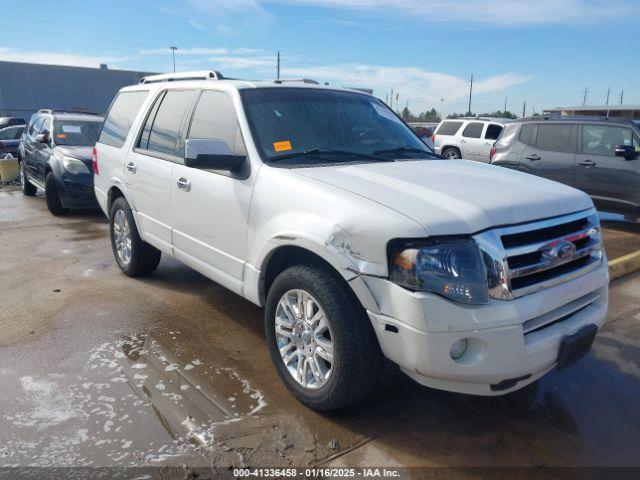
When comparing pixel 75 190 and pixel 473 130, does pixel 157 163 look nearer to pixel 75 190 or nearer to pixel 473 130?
pixel 75 190

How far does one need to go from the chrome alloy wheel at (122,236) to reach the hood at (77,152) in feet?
12.1

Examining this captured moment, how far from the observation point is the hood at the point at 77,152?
876 centimetres

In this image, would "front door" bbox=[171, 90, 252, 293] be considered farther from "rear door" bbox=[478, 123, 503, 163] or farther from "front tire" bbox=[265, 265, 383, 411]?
"rear door" bbox=[478, 123, 503, 163]

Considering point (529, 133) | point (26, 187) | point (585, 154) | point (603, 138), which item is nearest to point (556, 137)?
point (529, 133)

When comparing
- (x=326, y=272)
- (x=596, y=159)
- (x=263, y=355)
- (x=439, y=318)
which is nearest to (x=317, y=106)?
(x=326, y=272)

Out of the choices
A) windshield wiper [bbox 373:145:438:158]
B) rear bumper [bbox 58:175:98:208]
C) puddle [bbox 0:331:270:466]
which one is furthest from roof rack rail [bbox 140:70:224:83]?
rear bumper [bbox 58:175:98:208]

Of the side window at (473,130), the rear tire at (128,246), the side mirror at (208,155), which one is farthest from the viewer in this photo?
the side window at (473,130)

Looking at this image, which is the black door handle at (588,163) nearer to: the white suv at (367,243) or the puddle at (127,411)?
the white suv at (367,243)

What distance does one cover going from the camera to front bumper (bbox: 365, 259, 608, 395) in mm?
2479

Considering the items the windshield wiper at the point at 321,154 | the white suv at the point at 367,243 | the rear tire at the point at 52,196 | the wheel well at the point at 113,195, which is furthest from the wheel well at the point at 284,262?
the rear tire at the point at 52,196

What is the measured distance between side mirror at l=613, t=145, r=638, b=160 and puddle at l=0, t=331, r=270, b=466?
7.19 meters

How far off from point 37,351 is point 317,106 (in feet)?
8.96

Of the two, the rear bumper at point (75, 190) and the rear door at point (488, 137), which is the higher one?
the rear door at point (488, 137)

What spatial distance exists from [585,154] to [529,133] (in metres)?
1.13
